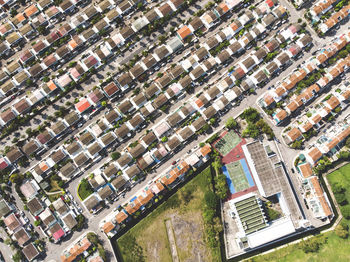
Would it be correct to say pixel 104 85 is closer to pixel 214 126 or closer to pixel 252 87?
pixel 214 126

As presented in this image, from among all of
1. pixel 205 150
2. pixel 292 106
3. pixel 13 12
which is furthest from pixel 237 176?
pixel 13 12

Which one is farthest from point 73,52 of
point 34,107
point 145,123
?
point 145,123

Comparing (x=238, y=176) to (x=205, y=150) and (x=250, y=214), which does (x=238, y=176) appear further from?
(x=205, y=150)

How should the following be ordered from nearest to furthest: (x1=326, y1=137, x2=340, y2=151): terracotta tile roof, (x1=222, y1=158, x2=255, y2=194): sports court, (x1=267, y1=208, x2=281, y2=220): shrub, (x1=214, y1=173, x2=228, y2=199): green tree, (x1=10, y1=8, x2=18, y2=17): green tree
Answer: (x1=10, y1=8, x2=18, y2=17): green tree → (x1=214, y1=173, x2=228, y2=199): green tree → (x1=326, y1=137, x2=340, y2=151): terracotta tile roof → (x1=267, y1=208, x2=281, y2=220): shrub → (x1=222, y1=158, x2=255, y2=194): sports court

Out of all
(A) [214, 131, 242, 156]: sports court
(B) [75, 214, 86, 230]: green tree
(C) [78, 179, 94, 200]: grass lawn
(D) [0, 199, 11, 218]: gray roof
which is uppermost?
(D) [0, 199, 11, 218]: gray roof

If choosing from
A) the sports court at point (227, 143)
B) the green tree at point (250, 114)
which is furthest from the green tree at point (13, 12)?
the green tree at point (250, 114)

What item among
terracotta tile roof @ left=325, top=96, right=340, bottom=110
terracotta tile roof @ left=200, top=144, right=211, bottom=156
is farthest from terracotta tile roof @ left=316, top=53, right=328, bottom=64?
terracotta tile roof @ left=200, top=144, right=211, bottom=156

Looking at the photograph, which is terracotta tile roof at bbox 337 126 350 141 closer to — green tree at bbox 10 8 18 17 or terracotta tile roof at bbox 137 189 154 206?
terracotta tile roof at bbox 137 189 154 206

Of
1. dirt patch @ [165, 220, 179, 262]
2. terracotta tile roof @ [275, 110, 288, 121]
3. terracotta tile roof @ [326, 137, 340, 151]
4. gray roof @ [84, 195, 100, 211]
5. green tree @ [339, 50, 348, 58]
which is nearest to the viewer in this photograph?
gray roof @ [84, 195, 100, 211]
